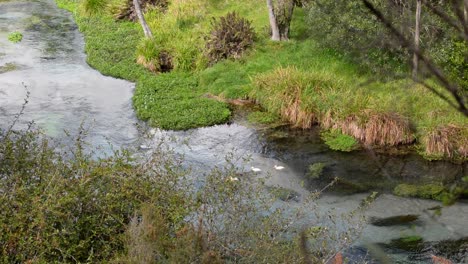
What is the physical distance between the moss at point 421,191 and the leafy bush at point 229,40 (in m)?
A: 8.55

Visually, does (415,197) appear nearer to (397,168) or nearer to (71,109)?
(397,168)

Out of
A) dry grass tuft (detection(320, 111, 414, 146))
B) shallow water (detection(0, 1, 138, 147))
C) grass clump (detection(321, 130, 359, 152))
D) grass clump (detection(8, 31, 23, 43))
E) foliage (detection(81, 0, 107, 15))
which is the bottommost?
shallow water (detection(0, 1, 138, 147))

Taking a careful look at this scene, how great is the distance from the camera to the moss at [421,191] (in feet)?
39.2

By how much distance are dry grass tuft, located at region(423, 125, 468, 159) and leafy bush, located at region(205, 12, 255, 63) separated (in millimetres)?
7483

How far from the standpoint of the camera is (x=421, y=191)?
12.1 metres

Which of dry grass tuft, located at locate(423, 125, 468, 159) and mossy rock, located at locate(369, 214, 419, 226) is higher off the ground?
dry grass tuft, located at locate(423, 125, 468, 159)

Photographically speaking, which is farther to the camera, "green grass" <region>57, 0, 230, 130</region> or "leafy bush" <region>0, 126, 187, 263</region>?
"green grass" <region>57, 0, 230, 130</region>

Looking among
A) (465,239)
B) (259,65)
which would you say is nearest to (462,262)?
(465,239)

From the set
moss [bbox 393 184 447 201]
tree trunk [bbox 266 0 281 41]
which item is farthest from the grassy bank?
moss [bbox 393 184 447 201]

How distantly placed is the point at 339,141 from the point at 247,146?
230 cm

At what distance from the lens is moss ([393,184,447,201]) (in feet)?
39.2

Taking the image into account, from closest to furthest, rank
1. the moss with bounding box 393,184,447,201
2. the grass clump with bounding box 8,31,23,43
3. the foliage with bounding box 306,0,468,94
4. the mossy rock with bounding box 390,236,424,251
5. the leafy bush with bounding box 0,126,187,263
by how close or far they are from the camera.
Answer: the leafy bush with bounding box 0,126,187,263
the mossy rock with bounding box 390,236,424,251
the moss with bounding box 393,184,447,201
the foliage with bounding box 306,0,468,94
the grass clump with bounding box 8,31,23,43

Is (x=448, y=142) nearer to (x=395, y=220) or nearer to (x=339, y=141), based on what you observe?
(x=339, y=141)

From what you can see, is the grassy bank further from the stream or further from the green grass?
the stream
